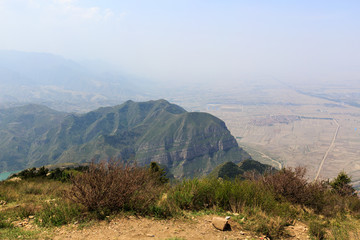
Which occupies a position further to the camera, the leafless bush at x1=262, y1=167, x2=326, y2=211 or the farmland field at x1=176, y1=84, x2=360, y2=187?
the farmland field at x1=176, y1=84, x2=360, y2=187

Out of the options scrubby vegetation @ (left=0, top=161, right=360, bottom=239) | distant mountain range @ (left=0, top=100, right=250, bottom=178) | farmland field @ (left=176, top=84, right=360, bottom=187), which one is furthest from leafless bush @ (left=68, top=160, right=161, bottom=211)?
distant mountain range @ (left=0, top=100, right=250, bottom=178)

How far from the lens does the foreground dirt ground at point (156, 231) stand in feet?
14.4

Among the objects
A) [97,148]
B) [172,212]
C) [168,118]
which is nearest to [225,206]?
[172,212]

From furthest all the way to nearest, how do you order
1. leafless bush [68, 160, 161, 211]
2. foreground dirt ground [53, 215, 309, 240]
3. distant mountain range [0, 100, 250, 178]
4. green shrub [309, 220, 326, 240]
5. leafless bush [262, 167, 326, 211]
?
1. distant mountain range [0, 100, 250, 178]
2. leafless bush [262, 167, 326, 211]
3. leafless bush [68, 160, 161, 211]
4. green shrub [309, 220, 326, 240]
5. foreground dirt ground [53, 215, 309, 240]

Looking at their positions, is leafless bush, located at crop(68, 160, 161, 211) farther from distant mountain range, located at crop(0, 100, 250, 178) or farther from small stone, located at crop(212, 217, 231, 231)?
distant mountain range, located at crop(0, 100, 250, 178)

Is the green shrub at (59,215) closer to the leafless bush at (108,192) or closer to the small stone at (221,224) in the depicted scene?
the leafless bush at (108,192)

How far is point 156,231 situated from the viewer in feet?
15.1

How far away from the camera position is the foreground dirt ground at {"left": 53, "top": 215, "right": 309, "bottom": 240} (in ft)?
14.4

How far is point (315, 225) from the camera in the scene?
16.4 feet

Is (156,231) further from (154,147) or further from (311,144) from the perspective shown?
(311,144)

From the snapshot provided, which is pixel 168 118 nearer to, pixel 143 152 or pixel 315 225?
pixel 143 152

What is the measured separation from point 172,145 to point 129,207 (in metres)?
151

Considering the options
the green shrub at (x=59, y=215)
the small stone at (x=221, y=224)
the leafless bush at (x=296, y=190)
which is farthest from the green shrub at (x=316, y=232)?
the green shrub at (x=59, y=215)

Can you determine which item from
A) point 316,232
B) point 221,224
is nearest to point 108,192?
point 221,224
